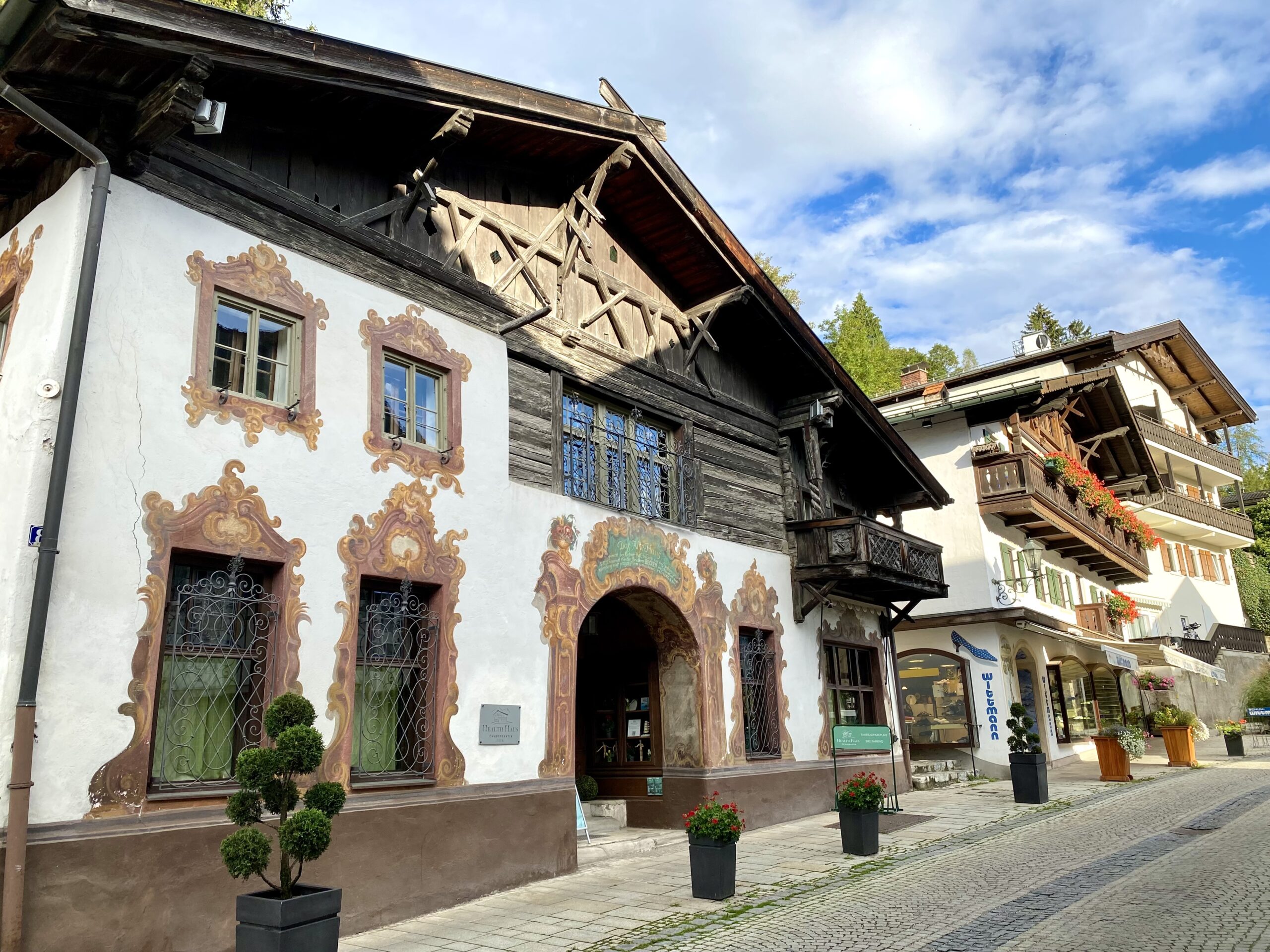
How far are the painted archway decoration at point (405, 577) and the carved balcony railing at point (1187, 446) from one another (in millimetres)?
34925

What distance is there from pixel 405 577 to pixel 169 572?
225 centimetres

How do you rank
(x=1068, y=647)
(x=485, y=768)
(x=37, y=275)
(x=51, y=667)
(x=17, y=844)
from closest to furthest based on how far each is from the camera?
(x=17, y=844) < (x=51, y=667) < (x=37, y=275) < (x=485, y=768) < (x=1068, y=647)

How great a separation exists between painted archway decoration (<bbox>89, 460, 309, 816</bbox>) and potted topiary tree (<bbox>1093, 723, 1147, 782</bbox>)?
16.8 metres

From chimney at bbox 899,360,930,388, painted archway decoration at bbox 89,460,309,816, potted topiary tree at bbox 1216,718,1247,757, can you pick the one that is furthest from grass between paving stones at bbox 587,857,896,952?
chimney at bbox 899,360,930,388

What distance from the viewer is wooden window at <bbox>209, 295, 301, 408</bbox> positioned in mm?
8250

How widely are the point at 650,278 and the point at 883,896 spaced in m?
9.11

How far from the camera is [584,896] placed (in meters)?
9.05

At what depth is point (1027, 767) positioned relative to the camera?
607 inches

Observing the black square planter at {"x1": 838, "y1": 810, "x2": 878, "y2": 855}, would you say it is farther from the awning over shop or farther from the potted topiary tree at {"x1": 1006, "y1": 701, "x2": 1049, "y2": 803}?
the awning over shop

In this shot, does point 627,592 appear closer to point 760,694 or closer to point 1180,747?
point 760,694

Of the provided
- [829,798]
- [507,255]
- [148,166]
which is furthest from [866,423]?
[148,166]

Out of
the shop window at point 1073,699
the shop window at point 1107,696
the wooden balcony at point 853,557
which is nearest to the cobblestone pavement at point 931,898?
the wooden balcony at point 853,557

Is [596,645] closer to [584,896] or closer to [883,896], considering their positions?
[584,896]

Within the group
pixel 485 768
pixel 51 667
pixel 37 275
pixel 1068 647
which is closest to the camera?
pixel 51 667
